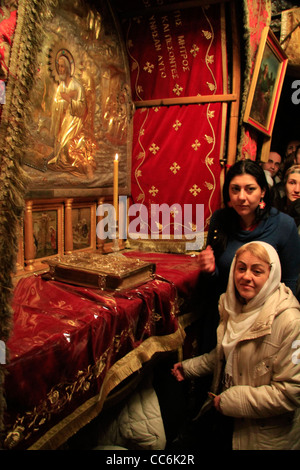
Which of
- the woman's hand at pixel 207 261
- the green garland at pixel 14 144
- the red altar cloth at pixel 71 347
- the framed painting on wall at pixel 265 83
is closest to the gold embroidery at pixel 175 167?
the framed painting on wall at pixel 265 83

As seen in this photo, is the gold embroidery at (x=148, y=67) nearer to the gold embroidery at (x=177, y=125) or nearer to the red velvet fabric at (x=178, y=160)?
the red velvet fabric at (x=178, y=160)

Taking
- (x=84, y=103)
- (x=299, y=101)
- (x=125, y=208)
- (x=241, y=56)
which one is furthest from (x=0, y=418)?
(x=299, y=101)

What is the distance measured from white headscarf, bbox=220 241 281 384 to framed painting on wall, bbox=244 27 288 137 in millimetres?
1436

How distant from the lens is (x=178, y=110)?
2705 mm

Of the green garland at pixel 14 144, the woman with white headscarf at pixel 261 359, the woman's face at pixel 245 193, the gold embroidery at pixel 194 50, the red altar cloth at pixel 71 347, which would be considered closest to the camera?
the green garland at pixel 14 144

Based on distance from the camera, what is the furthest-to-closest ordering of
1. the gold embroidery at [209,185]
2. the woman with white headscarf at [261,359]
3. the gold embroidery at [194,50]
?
the gold embroidery at [209,185]
the gold embroidery at [194,50]
the woman with white headscarf at [261,359]

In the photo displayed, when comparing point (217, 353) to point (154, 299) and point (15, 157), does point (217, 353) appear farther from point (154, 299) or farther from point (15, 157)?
point (15, 157)

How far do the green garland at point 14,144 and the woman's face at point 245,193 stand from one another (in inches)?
54.0

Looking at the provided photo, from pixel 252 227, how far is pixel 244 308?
1.96ft

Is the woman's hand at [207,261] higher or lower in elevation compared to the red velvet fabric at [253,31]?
lower

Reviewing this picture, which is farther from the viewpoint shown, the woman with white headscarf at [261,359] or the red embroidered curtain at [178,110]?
the red embroidered curtain at [178,110]

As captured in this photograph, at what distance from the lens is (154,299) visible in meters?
1.61

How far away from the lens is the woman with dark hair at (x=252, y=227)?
1.93 m

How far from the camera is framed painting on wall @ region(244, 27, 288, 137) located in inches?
102
